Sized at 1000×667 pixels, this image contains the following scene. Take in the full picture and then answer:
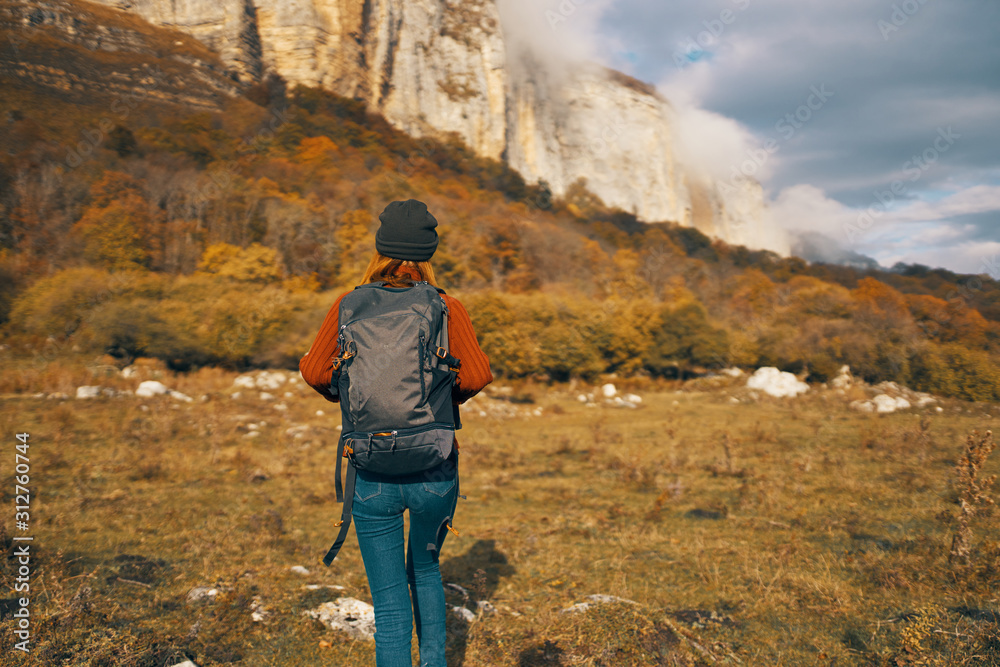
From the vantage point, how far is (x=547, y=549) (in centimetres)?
448

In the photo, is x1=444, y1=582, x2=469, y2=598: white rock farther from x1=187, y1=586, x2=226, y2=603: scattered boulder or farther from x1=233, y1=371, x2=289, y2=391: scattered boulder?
x1=233, y1=371, x2=289, y2=391: scattered boulder

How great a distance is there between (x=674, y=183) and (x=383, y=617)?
10034cm

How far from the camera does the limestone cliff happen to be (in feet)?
187

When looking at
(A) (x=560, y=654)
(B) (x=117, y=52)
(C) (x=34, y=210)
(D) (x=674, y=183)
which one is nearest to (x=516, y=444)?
(A) (x=560, y=654)

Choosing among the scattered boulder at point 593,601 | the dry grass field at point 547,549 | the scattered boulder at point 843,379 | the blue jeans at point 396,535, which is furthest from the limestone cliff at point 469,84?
the blue jeans at point 396,535

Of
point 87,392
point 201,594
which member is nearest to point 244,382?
point 87,392

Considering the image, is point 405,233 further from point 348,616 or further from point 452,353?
point 348,616

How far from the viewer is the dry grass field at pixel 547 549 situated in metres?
2.73

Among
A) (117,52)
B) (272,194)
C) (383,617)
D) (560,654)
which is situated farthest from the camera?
(117,52)

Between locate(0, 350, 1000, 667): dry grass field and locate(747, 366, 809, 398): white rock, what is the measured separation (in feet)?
36.8

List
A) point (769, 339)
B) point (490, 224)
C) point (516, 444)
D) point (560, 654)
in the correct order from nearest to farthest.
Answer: point (560, 654), point (516, 444), point (769, 339), point (490, 224)

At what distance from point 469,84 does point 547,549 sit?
237 ft

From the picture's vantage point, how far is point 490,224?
119ft

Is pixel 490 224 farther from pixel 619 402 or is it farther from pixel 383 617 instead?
pixel 383 617
